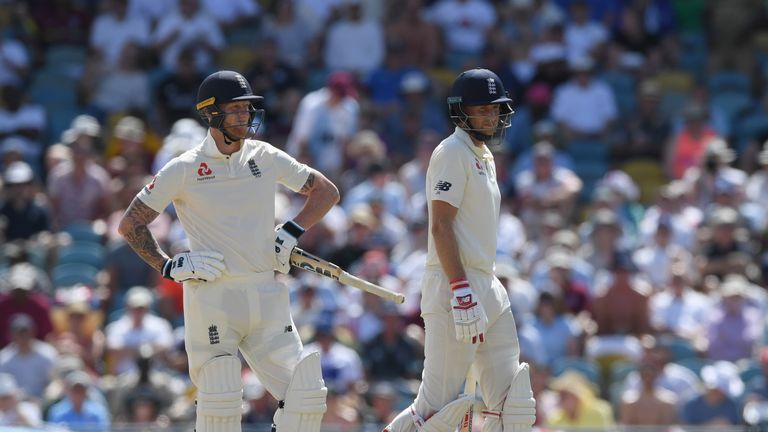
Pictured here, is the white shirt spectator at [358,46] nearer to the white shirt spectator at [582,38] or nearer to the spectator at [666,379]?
the white shirt spectator at [582,38]

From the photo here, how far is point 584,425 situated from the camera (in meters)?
13.0

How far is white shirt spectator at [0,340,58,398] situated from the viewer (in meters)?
14.2

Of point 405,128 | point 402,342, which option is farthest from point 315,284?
point 405,128

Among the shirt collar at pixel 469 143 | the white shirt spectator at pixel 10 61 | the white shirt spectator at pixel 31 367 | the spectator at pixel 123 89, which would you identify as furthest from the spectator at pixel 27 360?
the shirt collar at pixel 469 143

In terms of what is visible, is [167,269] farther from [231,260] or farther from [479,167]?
[479,167]

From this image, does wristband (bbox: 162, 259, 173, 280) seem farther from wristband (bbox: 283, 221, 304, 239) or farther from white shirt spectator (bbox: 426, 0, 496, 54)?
white shirt spectator (bbox: 426, 0, 496, 54)

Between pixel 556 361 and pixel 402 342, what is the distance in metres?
1.45

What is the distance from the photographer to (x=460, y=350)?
845 cm

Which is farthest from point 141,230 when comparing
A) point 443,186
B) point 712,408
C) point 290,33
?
point 290,33

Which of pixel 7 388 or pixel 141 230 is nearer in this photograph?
pixel 141 230

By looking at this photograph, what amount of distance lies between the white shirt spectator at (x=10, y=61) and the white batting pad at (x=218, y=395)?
11.9 meters

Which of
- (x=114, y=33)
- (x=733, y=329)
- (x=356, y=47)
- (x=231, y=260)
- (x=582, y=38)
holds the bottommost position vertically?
(x=733, y=329)

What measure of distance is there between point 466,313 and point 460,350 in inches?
11.4

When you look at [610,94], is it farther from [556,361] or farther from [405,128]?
[556,361]
